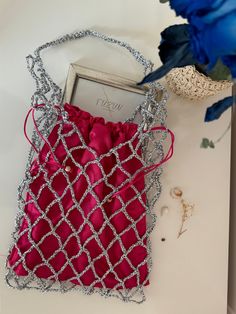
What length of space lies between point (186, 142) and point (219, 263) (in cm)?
23

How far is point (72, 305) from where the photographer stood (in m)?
0.67

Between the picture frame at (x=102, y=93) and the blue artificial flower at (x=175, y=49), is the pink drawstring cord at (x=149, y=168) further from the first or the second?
the blue artificial flower at (x=175, y=49)

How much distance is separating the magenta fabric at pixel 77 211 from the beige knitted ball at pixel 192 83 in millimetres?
113

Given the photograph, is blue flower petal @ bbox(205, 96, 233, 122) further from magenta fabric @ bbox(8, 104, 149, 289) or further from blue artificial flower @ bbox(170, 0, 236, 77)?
magenta fabric @ bbox(8, 104, 149, 289)

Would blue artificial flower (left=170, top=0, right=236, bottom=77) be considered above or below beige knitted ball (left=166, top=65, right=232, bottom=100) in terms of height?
below

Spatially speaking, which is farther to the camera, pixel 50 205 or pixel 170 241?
pixel 170 241

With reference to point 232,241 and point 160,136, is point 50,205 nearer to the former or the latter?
point 160,136

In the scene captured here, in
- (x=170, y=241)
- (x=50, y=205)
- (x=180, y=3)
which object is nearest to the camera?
(x=180, y=3)

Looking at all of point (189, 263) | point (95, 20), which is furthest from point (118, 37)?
point (189, 263)

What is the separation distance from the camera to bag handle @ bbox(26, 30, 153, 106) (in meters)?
0.62
